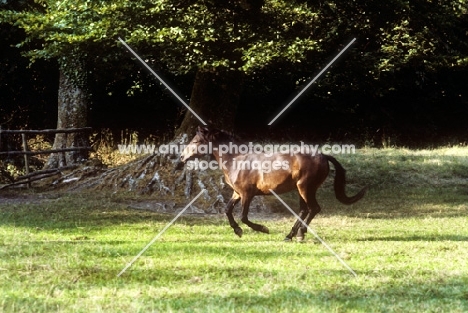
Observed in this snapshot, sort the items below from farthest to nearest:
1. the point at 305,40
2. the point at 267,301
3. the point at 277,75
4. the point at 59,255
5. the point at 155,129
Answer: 1. the point at 155,129
2. the point at 277,75
3. the point at 305,40
4. the point at 59,255
5. the point at 267,301

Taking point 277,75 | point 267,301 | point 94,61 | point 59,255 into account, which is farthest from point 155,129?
point 267,301

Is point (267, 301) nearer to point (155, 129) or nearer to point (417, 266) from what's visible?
point (417, 266)

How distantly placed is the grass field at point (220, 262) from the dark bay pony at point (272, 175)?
1.56 feet

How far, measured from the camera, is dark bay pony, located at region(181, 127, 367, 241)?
1051cm

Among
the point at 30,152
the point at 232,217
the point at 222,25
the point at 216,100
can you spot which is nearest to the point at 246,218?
the point at 232,217

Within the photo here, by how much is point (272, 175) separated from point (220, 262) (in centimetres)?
269

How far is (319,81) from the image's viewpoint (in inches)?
795

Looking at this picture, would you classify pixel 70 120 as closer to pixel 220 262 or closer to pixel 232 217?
pixel 232 217

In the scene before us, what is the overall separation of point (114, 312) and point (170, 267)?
205cm

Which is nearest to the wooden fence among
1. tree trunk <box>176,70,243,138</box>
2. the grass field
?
the grass field

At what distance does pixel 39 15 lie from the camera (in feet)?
50.4

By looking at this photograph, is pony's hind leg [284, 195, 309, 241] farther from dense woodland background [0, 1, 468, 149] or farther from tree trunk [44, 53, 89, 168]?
tree trunk [44, 53, 89, 168]

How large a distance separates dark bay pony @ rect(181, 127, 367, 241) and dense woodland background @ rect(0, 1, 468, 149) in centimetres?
407

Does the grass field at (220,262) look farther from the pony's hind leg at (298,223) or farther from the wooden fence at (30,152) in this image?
the wooden fence at (30,152)
